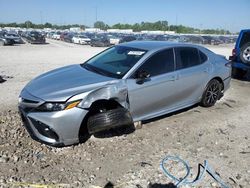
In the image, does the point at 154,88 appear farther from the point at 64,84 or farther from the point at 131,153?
the point at 64,84

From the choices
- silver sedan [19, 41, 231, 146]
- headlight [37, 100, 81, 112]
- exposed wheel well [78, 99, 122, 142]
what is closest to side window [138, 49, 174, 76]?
silver sedan [19, 41, 231, 146]

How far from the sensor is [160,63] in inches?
217

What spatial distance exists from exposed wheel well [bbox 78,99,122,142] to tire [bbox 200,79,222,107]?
8.44ft

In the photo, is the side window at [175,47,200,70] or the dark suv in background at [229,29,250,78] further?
the dark suv in background at [229,29,250,78]

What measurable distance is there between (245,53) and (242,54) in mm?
97

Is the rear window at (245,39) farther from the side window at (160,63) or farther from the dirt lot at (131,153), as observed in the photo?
the side window at (160,63)

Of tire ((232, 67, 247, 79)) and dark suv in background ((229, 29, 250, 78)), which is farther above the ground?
dark suv in background ((229, 29, 250, 78))

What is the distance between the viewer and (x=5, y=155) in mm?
4297

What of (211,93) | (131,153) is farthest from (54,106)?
(211,93)

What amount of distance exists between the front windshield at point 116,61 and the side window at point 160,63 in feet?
0.65

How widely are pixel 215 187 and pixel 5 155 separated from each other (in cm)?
293

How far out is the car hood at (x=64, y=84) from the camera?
14.3 ft

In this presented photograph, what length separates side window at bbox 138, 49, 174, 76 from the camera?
17.4 feet

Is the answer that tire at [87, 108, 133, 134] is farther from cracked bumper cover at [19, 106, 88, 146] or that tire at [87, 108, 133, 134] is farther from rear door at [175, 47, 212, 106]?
rear door at [175, 47, 212, 106]
